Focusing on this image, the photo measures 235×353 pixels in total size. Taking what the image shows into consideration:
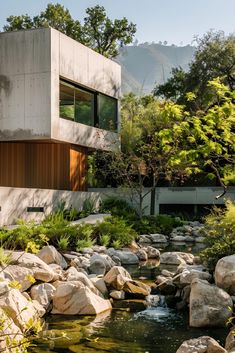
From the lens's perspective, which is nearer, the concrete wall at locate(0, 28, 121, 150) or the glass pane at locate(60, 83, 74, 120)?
the concrete wall at locate(0, 28, 121, 150)

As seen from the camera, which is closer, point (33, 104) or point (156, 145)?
point (33, 104)

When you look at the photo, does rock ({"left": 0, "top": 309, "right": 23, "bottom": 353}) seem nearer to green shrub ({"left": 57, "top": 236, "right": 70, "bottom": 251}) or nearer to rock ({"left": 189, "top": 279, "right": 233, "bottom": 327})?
rock ({"left": 189, "top": 279, "right": 233, "bottom": 327})

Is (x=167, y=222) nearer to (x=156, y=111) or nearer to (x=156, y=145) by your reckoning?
(x=156, y=145)

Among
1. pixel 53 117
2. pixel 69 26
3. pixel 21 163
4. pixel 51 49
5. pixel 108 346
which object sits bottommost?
pixel 108 346

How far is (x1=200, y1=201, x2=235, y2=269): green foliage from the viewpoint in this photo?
10250 mm

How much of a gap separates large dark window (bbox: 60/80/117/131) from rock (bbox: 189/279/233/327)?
13154 millimetres

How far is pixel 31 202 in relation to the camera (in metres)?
18.2

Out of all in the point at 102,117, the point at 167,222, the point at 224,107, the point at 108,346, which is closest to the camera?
the point at 108,346

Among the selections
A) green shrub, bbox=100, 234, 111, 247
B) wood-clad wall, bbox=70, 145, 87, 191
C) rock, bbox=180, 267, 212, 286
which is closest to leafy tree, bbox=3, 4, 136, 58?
Answer: wood-clad wall, bbox=70, 145, 87, 191

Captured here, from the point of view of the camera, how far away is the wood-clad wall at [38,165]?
20203mm

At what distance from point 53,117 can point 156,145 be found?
6.76 metres

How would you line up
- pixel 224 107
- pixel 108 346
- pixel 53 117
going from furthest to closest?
1. pixel 53 117
2. pixel 224 107
3. pixel 108 346

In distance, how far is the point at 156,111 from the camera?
2636 centimetres

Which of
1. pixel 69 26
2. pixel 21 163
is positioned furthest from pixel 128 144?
pixel 69 26
